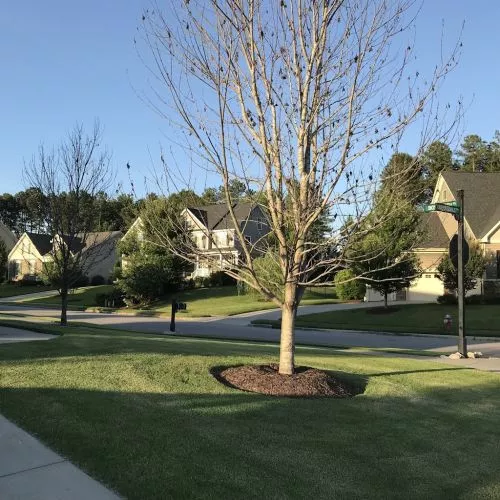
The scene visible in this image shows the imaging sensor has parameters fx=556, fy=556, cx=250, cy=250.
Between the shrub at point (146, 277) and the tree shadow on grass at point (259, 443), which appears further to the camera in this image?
the shrub at point (146, 277)

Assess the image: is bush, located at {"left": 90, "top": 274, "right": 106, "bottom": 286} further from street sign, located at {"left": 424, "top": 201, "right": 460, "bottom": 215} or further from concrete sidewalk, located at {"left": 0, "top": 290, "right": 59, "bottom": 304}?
street sign, located at {"left": 424, "top": 201, "right": 460, "bottom": 215}

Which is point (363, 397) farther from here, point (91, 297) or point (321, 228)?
point (91, 297)

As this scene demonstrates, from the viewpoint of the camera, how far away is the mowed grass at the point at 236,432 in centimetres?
400

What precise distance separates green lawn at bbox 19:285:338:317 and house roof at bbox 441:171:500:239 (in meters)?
11.0

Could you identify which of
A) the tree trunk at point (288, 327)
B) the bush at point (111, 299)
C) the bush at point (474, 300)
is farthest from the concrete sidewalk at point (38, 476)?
the bush at point (111, 299)

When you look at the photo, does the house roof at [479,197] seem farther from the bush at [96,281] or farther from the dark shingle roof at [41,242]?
the dark shingle roof at [41,242]

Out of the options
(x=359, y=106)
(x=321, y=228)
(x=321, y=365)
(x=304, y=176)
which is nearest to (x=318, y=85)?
(x=359, y=106)

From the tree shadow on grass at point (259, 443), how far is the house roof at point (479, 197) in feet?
99.8

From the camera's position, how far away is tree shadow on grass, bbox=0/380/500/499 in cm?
395

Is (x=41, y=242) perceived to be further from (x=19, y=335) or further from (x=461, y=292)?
(x=461, y=292)

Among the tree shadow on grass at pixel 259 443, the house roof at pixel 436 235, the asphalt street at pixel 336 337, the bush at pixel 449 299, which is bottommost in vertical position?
the asphalt street at pixel 336 337

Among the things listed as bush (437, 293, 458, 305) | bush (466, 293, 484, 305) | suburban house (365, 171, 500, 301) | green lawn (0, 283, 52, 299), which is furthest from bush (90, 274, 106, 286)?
bush (466, 293, 484, 305)

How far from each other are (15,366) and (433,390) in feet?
18.9

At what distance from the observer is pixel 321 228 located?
766cm
